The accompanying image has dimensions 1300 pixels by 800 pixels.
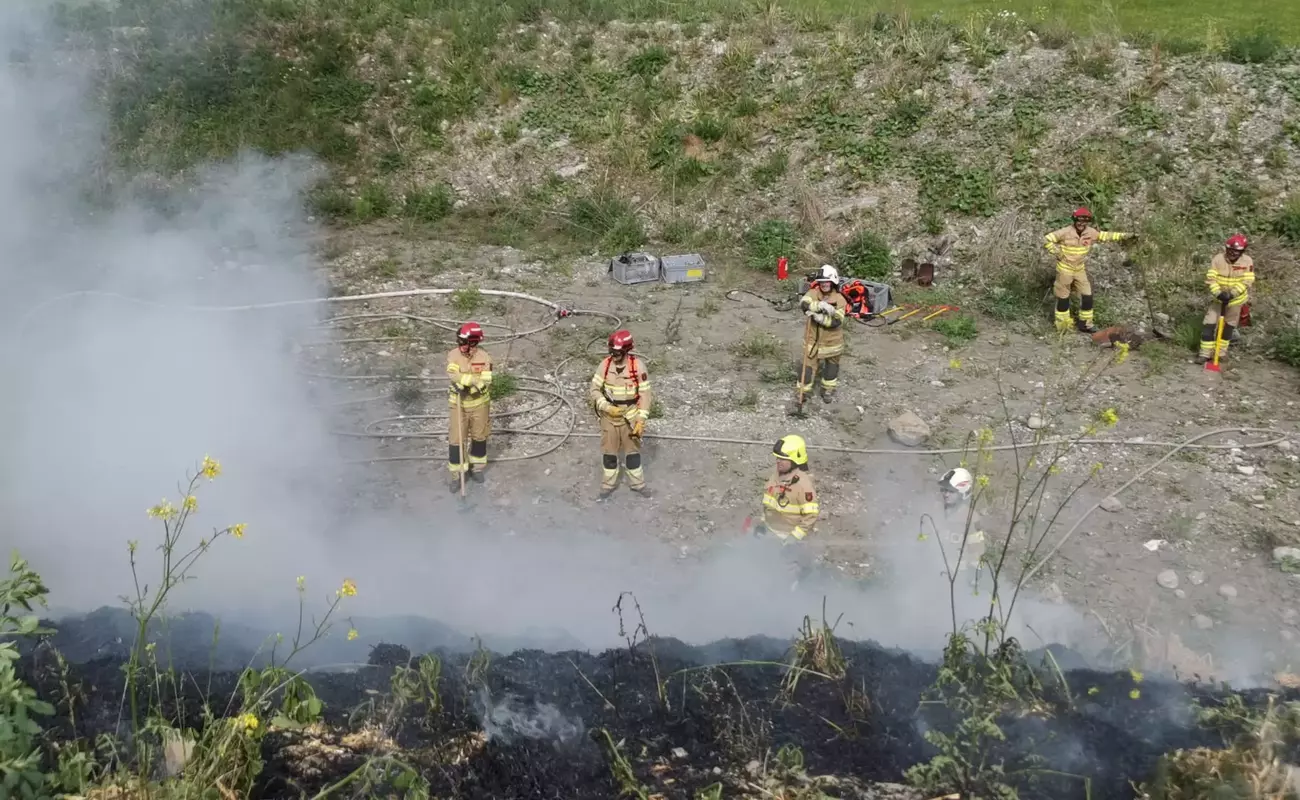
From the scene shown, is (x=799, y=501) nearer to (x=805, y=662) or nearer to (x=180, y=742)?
(x=805, y=662)

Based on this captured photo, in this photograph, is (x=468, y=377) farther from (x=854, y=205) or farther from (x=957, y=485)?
(x=854, y=205)

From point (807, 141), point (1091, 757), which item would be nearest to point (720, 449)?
point (1091, 757)

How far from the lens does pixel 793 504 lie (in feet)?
22.2

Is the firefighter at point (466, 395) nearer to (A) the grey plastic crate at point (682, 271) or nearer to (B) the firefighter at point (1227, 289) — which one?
(A) the grey plastic crate at point (682, 271)

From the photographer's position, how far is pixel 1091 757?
5.19 metres

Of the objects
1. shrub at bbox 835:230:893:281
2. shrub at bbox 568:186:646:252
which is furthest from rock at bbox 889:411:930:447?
shrub at bbox 568:186:646:252

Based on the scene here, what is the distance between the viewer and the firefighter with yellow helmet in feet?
22.0

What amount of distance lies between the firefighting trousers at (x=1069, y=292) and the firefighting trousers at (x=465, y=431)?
261 inches

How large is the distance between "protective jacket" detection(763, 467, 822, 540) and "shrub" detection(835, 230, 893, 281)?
6277 millimetres

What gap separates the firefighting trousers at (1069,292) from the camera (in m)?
10.8

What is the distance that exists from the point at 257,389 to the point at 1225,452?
8.52m

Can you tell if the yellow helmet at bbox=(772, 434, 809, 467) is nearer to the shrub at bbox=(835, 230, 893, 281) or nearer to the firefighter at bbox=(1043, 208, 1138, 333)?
the firefighter at bbox=(1043, 208, 1138, 333)

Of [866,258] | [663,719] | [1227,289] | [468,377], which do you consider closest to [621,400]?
[468,377]

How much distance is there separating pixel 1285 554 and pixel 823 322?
400 centimetres
